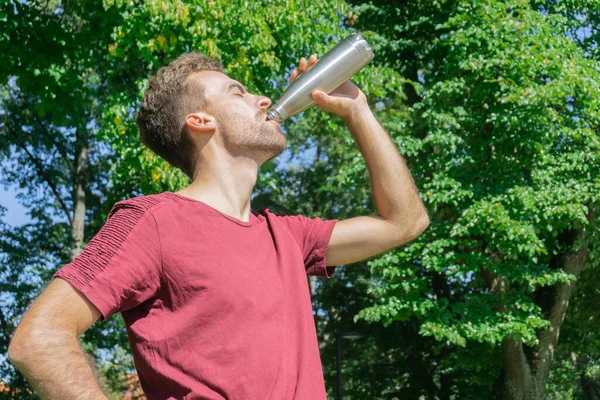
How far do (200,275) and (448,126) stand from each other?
12286 millimetres

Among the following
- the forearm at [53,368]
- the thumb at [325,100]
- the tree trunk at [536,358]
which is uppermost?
the tree trunk at [536,358]

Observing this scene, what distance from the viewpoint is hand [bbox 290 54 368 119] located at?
97.4 inches

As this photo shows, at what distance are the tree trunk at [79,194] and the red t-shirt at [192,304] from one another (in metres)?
17.8

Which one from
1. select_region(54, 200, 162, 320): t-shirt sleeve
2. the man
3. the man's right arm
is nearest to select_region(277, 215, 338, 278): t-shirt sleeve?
the man

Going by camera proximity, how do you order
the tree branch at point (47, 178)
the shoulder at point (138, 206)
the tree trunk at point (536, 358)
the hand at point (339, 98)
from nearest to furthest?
the shoulder at point (138, 206) → the hand at point (339, 98) → the tree trunk at point (536, 358) → the tree branch at point (47, 178)

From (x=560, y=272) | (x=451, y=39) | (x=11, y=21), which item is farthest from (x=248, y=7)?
(x=560, y=272)

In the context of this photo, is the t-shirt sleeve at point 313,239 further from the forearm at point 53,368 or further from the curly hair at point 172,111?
the forearm at point 53,368

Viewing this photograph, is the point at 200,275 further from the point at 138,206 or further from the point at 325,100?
the point at 325,100

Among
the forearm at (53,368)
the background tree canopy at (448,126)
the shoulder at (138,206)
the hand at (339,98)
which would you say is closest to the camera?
the forearm at (53,368)

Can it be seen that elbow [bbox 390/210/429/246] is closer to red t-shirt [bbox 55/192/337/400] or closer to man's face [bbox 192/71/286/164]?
man's face [bbox 192/71/286/164]

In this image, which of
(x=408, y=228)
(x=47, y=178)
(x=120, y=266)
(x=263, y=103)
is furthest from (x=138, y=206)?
(x=47, y=178)

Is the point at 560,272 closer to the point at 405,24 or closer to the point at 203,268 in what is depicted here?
the point at 405,24

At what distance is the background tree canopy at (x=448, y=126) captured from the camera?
1088 centimetres

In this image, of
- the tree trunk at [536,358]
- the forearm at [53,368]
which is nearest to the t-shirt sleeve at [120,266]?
the forearm at [53,368]
